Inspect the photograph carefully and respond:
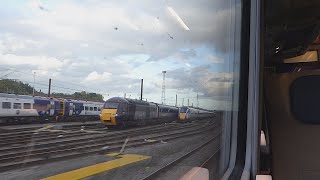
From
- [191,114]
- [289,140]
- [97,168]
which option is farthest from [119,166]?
[289,140]

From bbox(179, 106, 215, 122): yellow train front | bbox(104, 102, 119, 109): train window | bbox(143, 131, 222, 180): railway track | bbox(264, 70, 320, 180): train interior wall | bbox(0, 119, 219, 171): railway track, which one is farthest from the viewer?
bbox(264, 70, 320, 180): train interior wall

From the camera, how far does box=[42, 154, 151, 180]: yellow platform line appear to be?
1.94 feet

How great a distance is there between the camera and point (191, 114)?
1.18 meters

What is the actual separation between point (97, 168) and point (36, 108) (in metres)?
0.13

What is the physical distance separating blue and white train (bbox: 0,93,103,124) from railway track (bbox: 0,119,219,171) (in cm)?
4

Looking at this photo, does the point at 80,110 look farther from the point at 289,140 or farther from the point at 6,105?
the point at 289,140

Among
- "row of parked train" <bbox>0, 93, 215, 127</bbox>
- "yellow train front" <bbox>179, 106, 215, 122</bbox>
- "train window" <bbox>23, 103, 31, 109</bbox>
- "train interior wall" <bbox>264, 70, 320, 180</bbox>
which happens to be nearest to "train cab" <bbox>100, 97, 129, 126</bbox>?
"row of parked train" <bbox>0, 93, 215, 127</bbox>

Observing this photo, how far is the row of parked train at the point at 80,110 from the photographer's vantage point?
59cm

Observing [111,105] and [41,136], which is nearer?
[41,136]

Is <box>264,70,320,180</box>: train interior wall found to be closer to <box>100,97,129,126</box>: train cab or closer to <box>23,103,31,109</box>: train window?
<box>100,97,129,126</box>: train cab

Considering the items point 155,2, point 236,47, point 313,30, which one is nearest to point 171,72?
point 155,2

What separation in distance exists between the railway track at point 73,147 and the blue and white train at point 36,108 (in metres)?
0.04

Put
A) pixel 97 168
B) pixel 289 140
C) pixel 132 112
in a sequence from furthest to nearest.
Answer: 1. pixel 289 140
2. pixel 132 112
3. pixel 97 168

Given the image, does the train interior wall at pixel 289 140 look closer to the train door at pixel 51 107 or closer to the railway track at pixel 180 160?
the railway track at pixel 180 160
